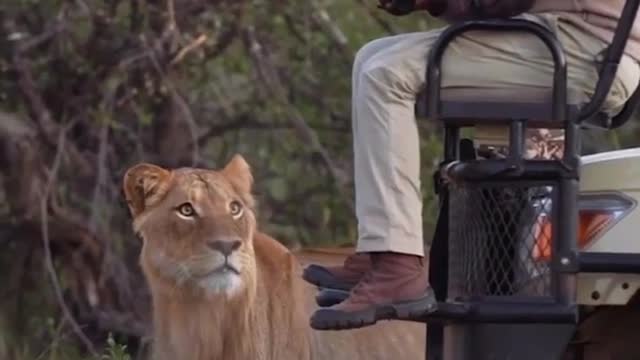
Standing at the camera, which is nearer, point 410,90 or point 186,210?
point 410,90

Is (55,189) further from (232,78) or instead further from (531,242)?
(531,242)

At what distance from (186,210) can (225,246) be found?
25 cm

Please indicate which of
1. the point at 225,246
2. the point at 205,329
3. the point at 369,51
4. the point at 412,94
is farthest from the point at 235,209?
the point at 412,94

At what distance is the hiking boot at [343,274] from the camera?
548cm

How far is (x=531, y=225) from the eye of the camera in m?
5.00

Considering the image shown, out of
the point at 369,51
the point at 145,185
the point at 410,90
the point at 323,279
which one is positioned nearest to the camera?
the point at 410,90

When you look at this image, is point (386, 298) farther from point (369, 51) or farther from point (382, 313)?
point (369, 51)

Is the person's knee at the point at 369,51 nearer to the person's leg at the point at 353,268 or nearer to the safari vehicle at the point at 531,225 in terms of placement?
the person's leg at the point at 353,268

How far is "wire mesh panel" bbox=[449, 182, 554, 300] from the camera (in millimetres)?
4996

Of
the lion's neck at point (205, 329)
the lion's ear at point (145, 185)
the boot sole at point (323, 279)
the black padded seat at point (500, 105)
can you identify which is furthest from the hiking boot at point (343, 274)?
the lion's ear at point (145, 185)

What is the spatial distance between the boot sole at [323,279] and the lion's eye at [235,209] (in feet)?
4.53

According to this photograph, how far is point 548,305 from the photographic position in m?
4.93

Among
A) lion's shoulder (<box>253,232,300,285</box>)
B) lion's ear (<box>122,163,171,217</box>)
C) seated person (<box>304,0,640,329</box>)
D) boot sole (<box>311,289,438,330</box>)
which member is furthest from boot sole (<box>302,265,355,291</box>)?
lion's shoulder (<box>253,232,300,285</box>)

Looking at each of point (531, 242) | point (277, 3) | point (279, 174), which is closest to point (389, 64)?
point (531, 242)
